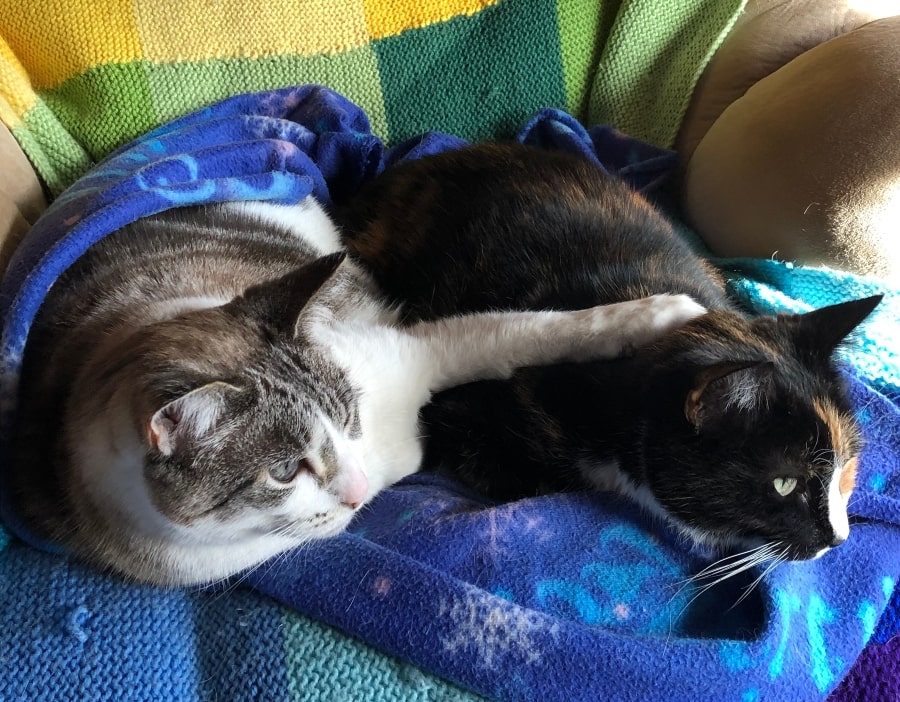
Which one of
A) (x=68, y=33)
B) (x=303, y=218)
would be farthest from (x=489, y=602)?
(x=68, y=33)

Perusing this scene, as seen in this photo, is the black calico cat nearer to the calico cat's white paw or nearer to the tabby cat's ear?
the calico cat's white paw

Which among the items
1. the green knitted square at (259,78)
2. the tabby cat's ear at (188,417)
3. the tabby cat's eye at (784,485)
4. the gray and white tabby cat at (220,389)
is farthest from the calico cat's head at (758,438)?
the green knitted square at (259,78)

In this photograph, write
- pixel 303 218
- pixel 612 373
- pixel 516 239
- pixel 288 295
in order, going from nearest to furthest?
1. pixel 288 295
2. pixel 612 373
3. pixel 516 239
4. pixel 303 218

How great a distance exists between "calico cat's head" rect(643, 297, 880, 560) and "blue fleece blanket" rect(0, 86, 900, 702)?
0.08 metres

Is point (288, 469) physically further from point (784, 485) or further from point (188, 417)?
point (784, 485)

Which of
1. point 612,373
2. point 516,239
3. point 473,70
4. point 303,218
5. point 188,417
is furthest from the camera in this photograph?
point 473,70

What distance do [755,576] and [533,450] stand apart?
36 cm

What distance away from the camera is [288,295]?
2.96 ft

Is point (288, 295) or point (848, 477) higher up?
point (288, 295)

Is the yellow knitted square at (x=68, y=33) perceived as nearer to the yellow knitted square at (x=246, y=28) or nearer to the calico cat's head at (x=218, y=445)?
the yellow knitted square at (x=246, y=28)

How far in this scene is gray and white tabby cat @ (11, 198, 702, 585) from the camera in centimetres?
85

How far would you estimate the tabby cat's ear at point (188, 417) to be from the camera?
0.77 m

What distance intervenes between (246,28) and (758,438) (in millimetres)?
1348

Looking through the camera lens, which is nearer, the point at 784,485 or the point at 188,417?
the point at 188,417
